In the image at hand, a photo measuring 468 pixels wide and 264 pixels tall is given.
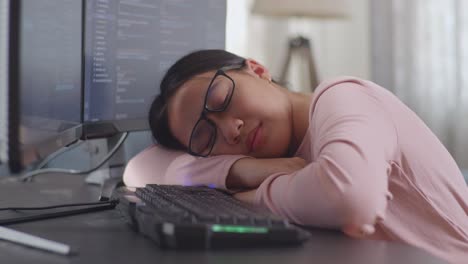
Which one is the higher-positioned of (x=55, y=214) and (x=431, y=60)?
(x=431, y=60)

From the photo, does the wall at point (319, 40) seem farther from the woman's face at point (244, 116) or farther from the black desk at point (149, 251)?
the black desk at point (149, 251)

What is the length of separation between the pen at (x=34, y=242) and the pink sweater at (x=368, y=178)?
27 centimetres

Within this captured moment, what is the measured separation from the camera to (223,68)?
1.14 metres

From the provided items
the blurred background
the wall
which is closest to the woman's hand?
the blurred background

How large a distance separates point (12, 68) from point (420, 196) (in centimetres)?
56

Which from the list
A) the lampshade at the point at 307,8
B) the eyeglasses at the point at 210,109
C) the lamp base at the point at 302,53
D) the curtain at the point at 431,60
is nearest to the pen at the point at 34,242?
the eyeglasses at the point at 210,109

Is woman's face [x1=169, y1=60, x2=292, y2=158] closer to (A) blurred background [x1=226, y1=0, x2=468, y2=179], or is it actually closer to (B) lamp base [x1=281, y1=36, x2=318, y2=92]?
(A) blurred background [x1=226, y1=0, x2=468, y2=179]

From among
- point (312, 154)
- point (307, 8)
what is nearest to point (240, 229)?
point (312, 154)

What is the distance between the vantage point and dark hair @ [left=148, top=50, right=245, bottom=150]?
1.16 meters

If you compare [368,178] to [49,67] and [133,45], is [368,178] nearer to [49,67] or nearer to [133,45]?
[49,67]

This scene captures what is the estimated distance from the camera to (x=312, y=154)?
38.9 inches

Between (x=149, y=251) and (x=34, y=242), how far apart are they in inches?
5.0

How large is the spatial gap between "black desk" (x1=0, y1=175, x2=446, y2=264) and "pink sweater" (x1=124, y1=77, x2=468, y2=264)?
0.14 ft

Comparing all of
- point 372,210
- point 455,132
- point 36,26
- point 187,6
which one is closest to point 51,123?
point 36,26
